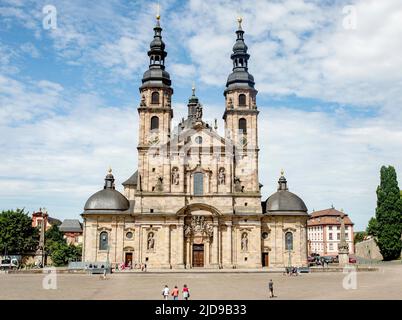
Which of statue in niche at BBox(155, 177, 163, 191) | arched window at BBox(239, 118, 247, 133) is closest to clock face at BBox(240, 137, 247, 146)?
arched window at BBox(239, 118, 247, 133)

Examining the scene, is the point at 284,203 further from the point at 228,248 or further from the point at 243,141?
the point at 243,141

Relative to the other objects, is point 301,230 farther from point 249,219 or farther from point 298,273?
point 298,273

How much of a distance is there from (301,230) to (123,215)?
23175mm

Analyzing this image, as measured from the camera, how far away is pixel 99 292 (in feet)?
104

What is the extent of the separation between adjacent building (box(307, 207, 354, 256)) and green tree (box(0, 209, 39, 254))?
64966 mm

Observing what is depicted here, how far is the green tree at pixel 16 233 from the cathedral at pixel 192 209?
18.0 meters

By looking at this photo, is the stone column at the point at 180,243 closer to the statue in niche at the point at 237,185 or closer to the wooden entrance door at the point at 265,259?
the statue in niche at the point at 237,185

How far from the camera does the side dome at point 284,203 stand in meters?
61.9

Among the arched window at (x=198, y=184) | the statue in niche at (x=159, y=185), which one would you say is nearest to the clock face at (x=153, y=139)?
the statue in niche at (x=159, y=185)

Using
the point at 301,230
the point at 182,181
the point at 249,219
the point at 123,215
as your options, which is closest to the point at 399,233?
the point at 301,230

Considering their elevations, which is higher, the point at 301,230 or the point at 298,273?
the point at 301,230

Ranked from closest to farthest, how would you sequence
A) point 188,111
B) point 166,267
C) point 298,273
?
point 298,273
point 166,267
point 188,111

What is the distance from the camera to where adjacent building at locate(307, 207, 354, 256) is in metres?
111

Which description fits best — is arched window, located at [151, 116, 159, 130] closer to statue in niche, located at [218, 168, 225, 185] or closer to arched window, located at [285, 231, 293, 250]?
statue in niche, located at [218, 168, 225, 185]
